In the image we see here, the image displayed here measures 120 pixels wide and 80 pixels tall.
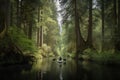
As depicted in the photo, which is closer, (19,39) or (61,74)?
(61,74)

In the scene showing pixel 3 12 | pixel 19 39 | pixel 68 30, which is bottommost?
pixel 19 39

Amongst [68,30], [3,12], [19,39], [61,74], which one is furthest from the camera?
[68,30]

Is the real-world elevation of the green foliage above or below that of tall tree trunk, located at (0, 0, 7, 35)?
below

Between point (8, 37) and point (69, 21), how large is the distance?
2018 centimetres

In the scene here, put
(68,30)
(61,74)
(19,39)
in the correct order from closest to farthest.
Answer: (61,74)
(19,39)
(68,30)

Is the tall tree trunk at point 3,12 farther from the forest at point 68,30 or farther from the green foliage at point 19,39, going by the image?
the green foliage at point 19,39

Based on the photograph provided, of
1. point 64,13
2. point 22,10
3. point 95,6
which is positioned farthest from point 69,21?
point 22,10

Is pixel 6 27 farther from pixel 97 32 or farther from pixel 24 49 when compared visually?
pixel 97 32

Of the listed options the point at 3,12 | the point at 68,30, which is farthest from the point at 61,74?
the point at 68,30

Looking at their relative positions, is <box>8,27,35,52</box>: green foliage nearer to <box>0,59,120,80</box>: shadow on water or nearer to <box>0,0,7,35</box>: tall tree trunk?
<box>0,0,7,35</box>: tall tree trunk

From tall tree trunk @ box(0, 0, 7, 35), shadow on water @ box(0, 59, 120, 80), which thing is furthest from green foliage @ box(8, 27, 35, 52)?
shadow on water @ box(0, 59, 120, 80)

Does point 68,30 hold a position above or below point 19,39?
above

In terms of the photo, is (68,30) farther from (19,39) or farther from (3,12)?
(3,12)

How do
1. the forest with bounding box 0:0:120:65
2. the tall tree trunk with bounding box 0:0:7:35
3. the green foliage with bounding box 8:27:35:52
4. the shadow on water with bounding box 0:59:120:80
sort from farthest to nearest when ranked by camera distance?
the green foliage with bounding box 8:27:35:52
the tall tree trunk with bounding box 0:0:7:35
the forest with bounding box 0:0:120:65
the shadow on water with bounding box 0:59:120:80
